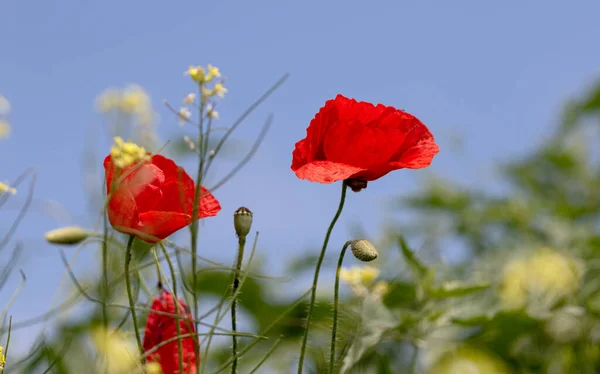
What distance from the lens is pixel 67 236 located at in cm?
29

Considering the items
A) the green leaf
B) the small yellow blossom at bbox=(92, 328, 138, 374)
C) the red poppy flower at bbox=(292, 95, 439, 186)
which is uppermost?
the red poppy flower at bbox=(292, 95, 439, 186)

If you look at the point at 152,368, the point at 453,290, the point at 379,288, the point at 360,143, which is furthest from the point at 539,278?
the point at 152,368

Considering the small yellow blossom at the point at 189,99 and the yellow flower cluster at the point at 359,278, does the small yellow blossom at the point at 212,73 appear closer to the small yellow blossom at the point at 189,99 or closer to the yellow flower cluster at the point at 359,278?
the small yellow blossom at the point at 189,99

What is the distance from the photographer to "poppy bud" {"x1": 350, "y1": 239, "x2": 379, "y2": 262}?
35 centimetres

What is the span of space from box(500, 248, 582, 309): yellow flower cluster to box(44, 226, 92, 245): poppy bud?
0.51 metres

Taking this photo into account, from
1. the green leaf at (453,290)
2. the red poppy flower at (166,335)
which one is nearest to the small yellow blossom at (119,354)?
the red poppy flower at (166,335)

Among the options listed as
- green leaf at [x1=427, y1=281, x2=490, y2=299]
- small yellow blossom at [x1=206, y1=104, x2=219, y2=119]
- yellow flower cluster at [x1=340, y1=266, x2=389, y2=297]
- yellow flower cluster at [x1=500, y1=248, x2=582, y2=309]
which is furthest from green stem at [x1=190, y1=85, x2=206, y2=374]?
yellow flower cluster at [x1=500, y1=248, x2=582, y2=309]

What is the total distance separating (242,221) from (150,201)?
49 mm

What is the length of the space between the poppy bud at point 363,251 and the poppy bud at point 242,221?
0.05 m

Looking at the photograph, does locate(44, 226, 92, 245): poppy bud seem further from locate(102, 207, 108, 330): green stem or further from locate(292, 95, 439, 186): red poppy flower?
locate(292, 95, 439, 186): red poppy flower

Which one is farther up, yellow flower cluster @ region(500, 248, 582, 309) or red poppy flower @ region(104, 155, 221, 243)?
red poppy flower @ region(104, 155, 221, 243)

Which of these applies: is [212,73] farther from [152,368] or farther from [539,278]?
[539,278]

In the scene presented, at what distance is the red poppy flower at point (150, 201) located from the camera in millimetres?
335

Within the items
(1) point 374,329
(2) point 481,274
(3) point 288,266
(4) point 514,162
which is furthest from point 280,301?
(4) point 514,162
